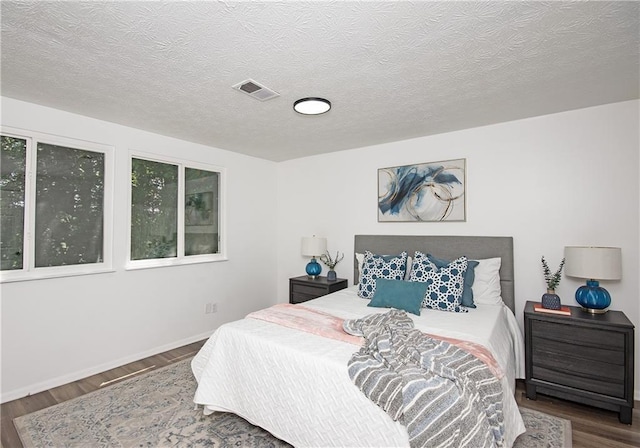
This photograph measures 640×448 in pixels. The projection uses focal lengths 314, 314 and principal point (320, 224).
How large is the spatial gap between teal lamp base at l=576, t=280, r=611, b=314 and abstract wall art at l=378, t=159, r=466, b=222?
1190mm

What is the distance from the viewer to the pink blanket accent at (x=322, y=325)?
183 cm

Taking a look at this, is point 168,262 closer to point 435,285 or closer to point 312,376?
point 312,376

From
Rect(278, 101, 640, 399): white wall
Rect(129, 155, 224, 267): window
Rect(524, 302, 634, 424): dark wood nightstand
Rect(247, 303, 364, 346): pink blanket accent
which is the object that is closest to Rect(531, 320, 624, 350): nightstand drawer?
Rect(524, 302, 634, 424): dark wood nightstand

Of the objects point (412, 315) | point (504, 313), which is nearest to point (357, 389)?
point (412, 315)

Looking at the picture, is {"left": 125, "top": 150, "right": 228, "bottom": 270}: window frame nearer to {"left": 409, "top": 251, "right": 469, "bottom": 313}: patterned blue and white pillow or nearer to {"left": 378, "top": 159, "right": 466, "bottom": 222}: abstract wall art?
{"left": 378, "top": 159, "right": 466, "bottom": 222}: abstract wall art

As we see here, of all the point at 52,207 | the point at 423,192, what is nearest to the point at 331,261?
the point at 423,192

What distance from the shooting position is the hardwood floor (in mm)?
2111

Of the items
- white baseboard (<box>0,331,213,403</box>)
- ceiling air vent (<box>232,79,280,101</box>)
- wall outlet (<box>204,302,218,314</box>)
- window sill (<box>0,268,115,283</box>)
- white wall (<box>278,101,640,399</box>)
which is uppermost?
ceiling air vent (<box>232,79,280,101</box>)

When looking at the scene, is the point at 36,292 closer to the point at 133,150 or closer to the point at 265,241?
the point at 133,150

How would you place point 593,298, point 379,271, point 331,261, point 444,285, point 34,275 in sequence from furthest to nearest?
point 331,261 < point 379,271 < point 444,285 < point 34,275 < point 593,298

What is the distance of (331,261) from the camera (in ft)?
14.5

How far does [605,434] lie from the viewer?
2184 millimetres

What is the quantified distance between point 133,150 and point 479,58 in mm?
3338

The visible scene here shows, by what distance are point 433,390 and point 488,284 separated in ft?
6.18
